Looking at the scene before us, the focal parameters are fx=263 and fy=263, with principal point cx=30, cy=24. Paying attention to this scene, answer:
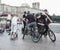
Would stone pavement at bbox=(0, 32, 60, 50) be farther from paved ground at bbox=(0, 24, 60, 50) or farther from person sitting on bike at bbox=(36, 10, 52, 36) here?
person sitting on bike at bbox=(36, 10, 52, 36)

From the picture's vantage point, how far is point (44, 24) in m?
15.3

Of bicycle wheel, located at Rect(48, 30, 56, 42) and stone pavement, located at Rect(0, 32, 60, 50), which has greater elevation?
bicycle wheel, located at Rect(48, 30, 56, 42)

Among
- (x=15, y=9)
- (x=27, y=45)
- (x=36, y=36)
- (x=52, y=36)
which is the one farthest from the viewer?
(x=15, y=9)

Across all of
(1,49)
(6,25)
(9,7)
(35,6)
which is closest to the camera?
(1,49)

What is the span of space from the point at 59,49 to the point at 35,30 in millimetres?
3693

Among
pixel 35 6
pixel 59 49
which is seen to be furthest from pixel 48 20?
pixel 35 6

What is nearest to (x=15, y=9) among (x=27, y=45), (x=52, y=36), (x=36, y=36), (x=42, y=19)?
(x=42, y=19)

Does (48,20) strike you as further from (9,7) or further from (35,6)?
(35,6)

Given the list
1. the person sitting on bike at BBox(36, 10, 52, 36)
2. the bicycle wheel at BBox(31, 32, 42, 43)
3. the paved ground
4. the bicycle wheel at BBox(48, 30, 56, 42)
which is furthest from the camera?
the person sitting on bike at BBox(36, 10, 52, 36)

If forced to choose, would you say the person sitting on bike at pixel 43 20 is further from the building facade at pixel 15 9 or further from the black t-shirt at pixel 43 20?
the building facade at pixel 15 9

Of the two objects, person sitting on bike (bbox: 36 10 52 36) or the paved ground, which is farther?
person sitting on bike (bbox: 36 10 52 36)

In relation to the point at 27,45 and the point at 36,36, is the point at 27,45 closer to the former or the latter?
the point at 27,45

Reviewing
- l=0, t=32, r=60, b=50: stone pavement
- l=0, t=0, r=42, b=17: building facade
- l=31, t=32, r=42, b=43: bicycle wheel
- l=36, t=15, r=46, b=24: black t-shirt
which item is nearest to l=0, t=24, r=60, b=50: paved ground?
l=0, t=32, r=60, b=50: stone pavement

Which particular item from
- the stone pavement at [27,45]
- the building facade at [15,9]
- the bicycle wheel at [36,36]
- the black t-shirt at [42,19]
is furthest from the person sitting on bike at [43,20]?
the building facade at [15,9]
